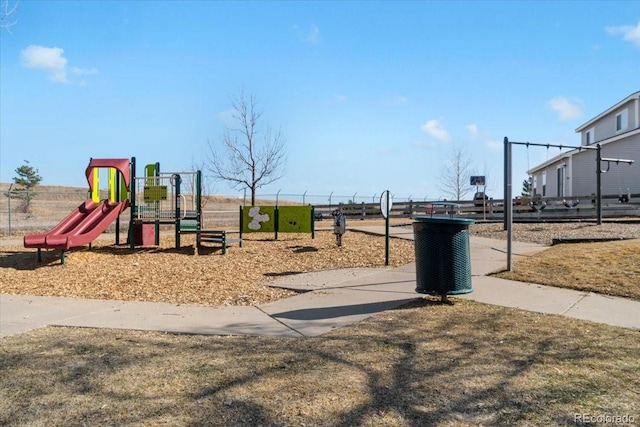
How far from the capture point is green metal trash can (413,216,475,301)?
6762 millimetres

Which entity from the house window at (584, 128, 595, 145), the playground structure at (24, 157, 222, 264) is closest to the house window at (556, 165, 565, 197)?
the house window at (584, 128, 595, 145)

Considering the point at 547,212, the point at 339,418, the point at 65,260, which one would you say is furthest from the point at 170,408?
the point at 547,212

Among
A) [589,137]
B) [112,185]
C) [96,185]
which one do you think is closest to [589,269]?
[112,185]

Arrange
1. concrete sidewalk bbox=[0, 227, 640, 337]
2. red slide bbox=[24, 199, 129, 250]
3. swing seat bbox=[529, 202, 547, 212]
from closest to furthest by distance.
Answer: concrete sidewalk bbox=[0, 227, 640, 337] < red slide bbox=[24, 199, 129, 250] < swing seat bbox=[529, 202, 547, 212]

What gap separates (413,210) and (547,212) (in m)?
13.3

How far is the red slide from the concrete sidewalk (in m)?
3.57

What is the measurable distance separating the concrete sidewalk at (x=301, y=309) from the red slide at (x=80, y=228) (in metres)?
3.57

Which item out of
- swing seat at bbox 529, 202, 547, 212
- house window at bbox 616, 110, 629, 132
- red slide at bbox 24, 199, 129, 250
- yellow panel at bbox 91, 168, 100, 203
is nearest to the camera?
red slide at bbox 24, 199, 129, 250

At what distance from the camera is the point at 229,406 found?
3607 mm

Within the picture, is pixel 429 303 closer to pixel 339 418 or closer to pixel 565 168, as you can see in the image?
pixel 339 418

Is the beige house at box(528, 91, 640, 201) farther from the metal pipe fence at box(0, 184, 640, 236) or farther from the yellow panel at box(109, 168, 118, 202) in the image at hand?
the yellow panel at box(109, 168, 118, 202)

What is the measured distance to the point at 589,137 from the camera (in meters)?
37.9

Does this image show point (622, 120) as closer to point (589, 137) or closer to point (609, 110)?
point (609, 110)

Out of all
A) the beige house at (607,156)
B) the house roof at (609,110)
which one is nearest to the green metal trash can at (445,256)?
the beige house at (607,156)
